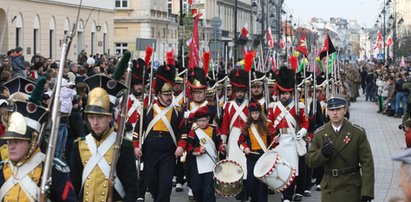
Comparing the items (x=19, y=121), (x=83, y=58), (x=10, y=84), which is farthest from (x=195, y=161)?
(x=83, y=58)

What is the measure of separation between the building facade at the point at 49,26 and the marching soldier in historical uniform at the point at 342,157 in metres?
33.8

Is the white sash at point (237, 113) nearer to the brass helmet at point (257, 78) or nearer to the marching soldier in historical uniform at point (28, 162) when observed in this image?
the brass helmet at point (257, 78)

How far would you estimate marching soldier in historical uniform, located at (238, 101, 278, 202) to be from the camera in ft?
47.8

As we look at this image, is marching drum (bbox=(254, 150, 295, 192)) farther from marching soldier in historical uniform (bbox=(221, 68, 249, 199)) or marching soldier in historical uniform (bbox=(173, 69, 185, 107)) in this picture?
marching soldier in historical uniform (bbox=(173, 69, 185, 107))

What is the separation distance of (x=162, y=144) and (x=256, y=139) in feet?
6.02

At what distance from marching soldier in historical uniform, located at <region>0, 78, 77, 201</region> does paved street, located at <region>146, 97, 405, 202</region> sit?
417 cm

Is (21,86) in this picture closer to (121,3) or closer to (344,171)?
(344,171)

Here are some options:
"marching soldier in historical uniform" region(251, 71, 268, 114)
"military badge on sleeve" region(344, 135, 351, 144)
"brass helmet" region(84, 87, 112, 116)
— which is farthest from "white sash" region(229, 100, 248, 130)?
"brass helmet" region(84, 87, 112, 116)

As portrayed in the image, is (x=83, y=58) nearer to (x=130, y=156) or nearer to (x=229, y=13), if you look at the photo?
(x=130, y=156)

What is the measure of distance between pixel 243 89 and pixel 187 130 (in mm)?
2191

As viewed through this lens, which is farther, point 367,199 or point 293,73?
point 293,73

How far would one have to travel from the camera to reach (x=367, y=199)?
10.5 m

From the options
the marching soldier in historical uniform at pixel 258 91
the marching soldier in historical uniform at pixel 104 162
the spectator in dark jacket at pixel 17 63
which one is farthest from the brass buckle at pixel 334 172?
the spectator in dark jacket at pixel 17 63

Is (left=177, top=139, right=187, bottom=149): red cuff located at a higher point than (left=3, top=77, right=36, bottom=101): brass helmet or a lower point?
lower
